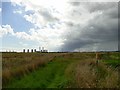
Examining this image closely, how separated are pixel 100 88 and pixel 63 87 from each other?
9.01 feet

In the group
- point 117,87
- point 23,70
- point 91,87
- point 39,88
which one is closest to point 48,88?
point 39,88

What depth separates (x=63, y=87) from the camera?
57.6 ft

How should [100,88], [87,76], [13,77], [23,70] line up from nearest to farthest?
[100,88] < [87,76] < [13,77] < [23,70]

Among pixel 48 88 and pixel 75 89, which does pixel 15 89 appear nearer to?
pixel 48 88

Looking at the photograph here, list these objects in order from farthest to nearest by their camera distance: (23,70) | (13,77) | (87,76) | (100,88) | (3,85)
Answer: (23,70), (13,77), (87,76), (3,85), (100,88)

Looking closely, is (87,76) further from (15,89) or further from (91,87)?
(15,89)

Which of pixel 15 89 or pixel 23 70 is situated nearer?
pixel 15 89

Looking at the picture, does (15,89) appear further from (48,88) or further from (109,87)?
(109,87)

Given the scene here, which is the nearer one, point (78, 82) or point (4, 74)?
point (78, 82)

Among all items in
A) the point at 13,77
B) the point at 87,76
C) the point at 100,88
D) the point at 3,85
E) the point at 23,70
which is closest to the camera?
the point at 100,88

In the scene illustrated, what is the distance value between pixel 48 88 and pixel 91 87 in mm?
3304

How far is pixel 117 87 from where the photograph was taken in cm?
1617

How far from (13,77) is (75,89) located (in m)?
5.97

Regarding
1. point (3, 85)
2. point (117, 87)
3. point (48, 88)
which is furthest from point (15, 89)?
point (117, 87)
